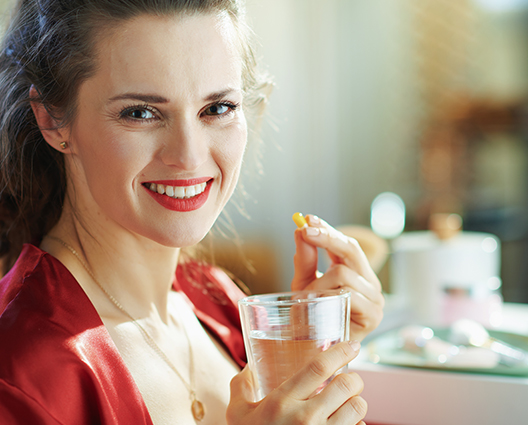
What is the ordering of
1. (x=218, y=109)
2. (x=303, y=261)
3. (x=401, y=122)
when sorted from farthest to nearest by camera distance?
1. (x=401, y=122)
2. (x=303, y=261)
3. (x=218, y=109)

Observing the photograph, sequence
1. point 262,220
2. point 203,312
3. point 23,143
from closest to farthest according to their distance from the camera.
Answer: point 23,143 → point 203,312 → point 262,220

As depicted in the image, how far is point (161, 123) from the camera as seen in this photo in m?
0.79

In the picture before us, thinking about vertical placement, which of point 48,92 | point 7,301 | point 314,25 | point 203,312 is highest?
point 314,25

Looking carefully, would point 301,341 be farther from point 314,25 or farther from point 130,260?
point 314,25

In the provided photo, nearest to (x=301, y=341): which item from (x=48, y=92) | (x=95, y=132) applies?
(x=95, y=132)

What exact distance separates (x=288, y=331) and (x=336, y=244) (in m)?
0.28

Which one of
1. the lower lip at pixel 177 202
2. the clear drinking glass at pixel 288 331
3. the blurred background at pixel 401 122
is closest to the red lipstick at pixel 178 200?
the lower lip at pixel 177 202

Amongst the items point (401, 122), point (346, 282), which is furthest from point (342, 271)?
point (401, 122)

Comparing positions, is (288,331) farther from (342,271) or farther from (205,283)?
(205,283)

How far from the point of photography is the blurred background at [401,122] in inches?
150

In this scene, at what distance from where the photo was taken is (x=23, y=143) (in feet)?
2.98

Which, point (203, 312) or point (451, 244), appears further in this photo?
point (451, 244)

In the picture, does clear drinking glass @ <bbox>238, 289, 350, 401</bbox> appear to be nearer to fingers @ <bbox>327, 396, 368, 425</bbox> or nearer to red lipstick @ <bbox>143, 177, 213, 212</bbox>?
fingers @ <bbox>327, 396, 368, 425</bbox>

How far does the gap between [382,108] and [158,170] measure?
3391 mm
